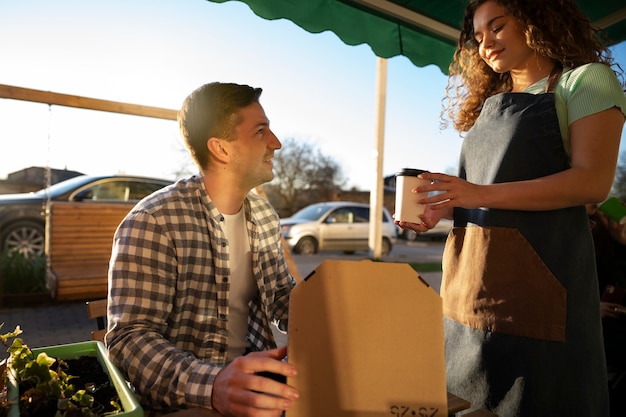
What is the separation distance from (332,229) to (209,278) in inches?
470

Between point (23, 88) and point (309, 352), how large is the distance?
4.11 m

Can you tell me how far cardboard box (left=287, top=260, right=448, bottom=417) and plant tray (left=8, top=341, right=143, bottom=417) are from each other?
257mm

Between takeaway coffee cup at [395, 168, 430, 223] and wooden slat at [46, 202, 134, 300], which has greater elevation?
takeaway coffee cup at [395, 168, 430, 223]

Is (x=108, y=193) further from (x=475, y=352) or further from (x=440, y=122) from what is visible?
(x=475, y=352)

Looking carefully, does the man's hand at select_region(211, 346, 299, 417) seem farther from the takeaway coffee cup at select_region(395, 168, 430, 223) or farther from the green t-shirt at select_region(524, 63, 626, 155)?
the green t-shirt at select_region(524, 63, 626, 155)

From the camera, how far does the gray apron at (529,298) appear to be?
1151 millimetres

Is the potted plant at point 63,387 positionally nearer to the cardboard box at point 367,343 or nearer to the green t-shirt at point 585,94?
the cardboard box at point 367,343

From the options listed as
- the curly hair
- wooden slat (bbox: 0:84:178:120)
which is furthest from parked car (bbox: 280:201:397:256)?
the curly hair

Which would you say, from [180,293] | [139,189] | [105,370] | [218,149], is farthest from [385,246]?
[105,370]

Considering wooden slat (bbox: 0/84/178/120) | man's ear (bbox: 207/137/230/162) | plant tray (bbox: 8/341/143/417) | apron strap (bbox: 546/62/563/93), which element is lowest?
plant tray (bbox: 8/341/143/417)

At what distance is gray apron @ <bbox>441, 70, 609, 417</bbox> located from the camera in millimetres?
1151

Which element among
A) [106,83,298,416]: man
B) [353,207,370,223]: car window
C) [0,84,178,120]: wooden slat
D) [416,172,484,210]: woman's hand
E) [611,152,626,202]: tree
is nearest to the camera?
[106,83,298,416]: man

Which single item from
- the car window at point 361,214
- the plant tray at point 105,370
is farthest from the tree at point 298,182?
the plant tray at point 105,370

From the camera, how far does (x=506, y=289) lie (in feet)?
3.99
